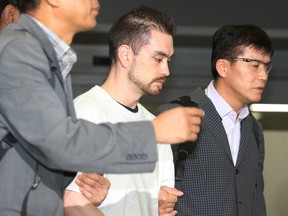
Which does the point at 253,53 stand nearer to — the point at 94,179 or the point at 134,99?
the point at 134,99

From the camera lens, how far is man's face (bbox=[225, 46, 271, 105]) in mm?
4129

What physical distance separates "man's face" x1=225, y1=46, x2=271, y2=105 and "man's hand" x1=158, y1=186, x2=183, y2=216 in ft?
3.59

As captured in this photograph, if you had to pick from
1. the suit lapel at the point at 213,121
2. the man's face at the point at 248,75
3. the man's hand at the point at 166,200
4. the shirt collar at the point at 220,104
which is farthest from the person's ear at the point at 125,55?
the man's face at the point at 248,75

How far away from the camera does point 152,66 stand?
3236 mm

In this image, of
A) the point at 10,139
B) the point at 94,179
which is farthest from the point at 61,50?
the point at 94,179

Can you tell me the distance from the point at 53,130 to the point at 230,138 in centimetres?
214

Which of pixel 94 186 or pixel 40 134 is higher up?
pixel 40 134

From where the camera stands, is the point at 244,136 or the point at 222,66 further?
the point at 222,66

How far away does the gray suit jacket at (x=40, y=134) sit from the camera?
1.89m

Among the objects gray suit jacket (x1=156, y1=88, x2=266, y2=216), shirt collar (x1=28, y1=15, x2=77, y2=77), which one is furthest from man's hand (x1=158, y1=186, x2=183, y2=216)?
shirt collar (x1=28, y1=15, x2=77, y2=77)

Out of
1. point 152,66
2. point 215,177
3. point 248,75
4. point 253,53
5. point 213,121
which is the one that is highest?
point 152,66

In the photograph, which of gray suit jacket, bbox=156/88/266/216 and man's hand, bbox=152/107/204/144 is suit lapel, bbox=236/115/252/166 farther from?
man's hand, bbox=152/107/204/144

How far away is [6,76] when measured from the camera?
1925 mm

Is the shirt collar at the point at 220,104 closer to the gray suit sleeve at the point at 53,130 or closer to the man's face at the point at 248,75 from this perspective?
the man's face at the point at 248,75
